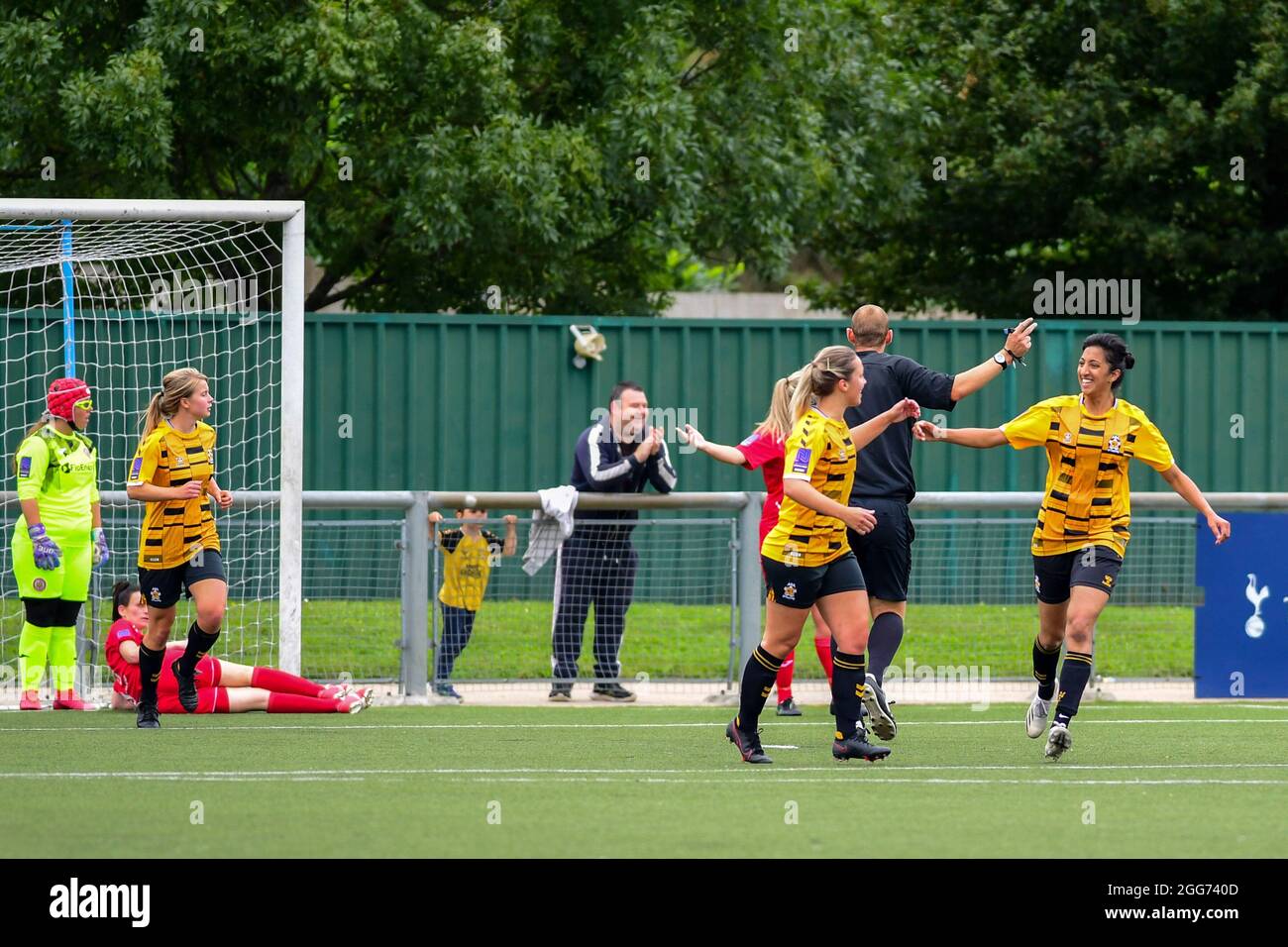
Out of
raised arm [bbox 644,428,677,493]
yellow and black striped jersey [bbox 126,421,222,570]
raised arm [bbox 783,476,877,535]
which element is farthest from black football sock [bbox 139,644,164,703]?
raised arm [bbox 783,476,877,535]

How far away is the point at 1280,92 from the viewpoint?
21.5 metres

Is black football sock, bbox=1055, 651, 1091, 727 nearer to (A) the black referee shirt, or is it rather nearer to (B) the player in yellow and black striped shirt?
(A) the black referee shirt

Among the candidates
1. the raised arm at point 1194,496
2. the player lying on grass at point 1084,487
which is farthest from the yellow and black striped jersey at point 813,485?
the raised arm at point 1194,496

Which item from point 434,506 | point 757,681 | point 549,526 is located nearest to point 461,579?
point 434,506

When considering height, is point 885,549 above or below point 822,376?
below

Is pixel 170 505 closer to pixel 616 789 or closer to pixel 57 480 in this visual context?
pixel 57 480

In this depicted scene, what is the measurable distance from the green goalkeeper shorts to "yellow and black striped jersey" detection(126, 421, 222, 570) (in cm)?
129

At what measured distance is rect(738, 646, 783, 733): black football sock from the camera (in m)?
8.68

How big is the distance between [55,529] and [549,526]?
123 inches

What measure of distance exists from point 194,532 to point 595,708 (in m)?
3.02

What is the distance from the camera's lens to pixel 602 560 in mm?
12773

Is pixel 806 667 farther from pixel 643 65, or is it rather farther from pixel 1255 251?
pixel 1255 251

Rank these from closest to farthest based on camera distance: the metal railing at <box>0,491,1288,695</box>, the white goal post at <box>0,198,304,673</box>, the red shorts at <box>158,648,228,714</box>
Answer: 1. the red shorts at <box>158,648,228,714</box>
2. the white goal post at <box>0,198,304,673</box>
3. the metal railing at <box>0,491,1288,695</box>

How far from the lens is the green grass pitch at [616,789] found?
6539 millimetres
